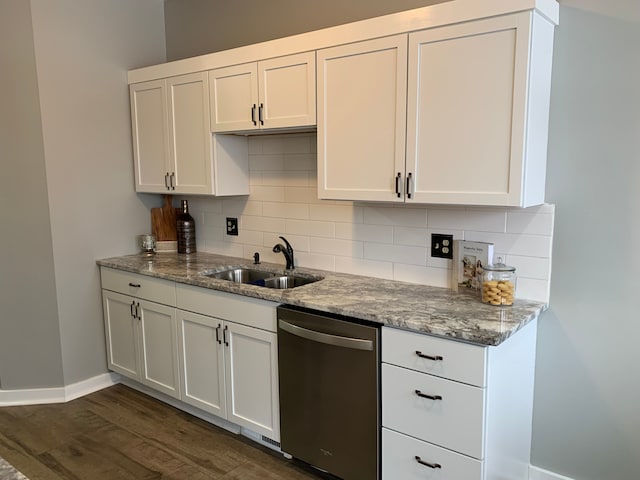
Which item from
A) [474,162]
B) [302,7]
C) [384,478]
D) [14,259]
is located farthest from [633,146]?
[14,259]

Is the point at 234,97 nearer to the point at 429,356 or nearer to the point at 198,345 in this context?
the point at 198,345

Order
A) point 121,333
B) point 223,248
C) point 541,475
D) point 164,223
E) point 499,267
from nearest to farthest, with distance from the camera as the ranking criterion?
point 499,267 < point 541,475 < point 121,333 < point 223,248 < point 164,223

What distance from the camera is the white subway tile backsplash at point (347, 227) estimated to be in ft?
7.42

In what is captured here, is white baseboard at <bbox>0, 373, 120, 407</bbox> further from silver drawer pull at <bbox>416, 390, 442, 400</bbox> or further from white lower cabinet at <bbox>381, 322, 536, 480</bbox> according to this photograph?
silver drawer pull at <bbox>416, 390, 442, 400</bbox>

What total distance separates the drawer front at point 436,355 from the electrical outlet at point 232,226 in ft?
5.51

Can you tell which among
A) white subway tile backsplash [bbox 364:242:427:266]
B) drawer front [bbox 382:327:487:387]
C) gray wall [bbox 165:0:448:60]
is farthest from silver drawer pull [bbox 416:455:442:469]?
gray wall [bbox 165:0:448:60]

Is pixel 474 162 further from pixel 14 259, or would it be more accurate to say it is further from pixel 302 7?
pixel 14 259

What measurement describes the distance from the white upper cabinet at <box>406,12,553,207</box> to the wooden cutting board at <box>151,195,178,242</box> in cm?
212

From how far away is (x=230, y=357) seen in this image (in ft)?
8.82

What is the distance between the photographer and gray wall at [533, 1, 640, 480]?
2.00 metres

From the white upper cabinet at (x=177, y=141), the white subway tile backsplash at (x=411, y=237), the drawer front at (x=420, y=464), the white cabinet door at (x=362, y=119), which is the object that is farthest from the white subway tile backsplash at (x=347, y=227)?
the drawer front at (x=420, y=464)

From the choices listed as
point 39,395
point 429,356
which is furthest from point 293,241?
point 39,395

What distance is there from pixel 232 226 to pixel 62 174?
1123 mm

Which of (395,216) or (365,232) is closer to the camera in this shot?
(395,216)
